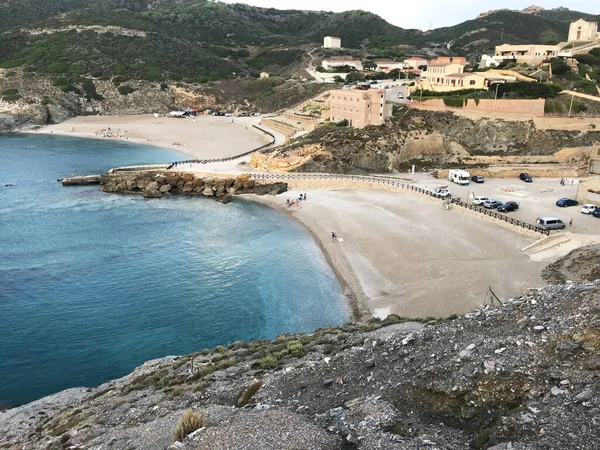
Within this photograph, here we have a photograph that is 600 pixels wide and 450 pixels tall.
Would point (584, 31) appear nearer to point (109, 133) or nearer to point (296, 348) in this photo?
point (109, 133)

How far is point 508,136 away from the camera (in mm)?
59750

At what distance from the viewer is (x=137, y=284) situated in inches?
1230

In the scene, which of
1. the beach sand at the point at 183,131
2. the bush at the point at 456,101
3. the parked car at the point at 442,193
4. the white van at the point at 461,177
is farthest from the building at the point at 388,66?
the parked car at the point at 442,193

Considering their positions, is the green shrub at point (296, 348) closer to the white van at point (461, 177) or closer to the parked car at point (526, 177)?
the white van at point (461, 177)

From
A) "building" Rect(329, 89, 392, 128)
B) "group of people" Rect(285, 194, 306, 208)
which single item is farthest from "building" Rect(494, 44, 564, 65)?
Result: "group of people" Rect(285, 194, 306, 208)

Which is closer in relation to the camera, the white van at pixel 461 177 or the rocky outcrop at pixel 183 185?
the white van at pixel 461 177

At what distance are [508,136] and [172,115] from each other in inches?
2735

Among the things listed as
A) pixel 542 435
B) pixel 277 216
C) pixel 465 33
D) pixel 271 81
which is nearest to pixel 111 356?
pixel 542 435

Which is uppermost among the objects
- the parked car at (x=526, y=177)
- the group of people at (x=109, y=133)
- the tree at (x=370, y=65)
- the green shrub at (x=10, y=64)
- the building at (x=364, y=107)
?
the tree at (x=370, y=65)

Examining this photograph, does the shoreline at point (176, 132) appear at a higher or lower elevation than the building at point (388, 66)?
lower

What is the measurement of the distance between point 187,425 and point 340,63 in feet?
374

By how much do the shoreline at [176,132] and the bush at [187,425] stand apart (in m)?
57.9

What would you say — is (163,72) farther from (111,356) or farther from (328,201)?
(111,356)

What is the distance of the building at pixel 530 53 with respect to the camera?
82750mm
